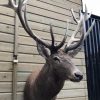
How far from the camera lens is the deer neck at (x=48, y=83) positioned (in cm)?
339

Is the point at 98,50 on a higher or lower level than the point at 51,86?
higher

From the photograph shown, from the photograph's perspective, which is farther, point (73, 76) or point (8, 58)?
point (8, 58)

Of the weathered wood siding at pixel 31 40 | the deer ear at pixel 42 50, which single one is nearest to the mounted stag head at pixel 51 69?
the deer ear at pixel 42 50

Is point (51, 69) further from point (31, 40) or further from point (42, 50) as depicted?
point (31, 40)

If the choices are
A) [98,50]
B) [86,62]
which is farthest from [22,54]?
[98,50]

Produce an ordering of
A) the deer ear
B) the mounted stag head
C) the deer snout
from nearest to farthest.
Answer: the deer snout → the mounted stag head → the deer ear

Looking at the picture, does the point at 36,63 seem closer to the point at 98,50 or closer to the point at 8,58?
the point at 8,58

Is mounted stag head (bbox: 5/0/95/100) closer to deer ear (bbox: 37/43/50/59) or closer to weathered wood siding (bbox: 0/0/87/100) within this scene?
deer ear (bbox: 37/43/50/59)

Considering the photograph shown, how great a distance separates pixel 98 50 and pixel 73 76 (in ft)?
7.40

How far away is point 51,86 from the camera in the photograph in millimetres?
3400

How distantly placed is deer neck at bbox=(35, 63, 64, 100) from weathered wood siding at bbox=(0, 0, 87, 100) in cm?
30

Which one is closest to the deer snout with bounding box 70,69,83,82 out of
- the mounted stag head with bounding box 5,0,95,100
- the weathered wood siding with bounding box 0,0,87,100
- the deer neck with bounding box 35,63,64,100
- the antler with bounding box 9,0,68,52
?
the mounted stag head with bounding box 5,0,95,100

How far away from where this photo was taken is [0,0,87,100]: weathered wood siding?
11.6 ft

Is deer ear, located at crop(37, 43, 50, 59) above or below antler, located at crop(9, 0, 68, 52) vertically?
below
